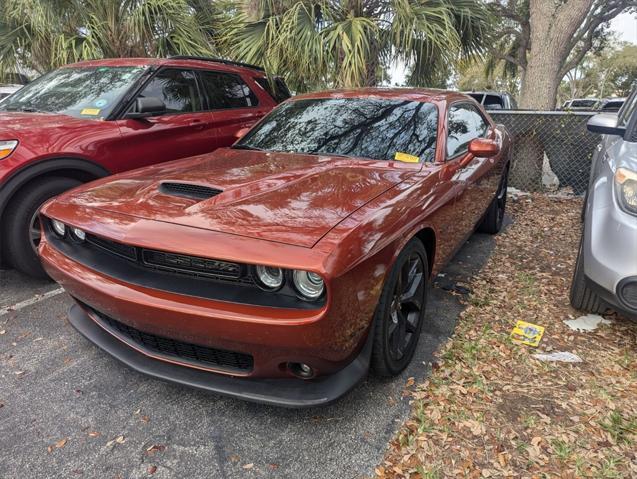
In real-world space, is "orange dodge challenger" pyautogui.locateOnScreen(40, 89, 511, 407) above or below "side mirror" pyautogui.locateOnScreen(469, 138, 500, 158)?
below

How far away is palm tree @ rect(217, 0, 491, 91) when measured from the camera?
620 cm

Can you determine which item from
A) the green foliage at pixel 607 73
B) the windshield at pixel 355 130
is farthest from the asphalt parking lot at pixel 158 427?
the green foliage at pixel 607 73

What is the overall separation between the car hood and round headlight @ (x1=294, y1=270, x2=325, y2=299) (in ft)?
0.45

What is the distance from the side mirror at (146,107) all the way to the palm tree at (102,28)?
3.34m

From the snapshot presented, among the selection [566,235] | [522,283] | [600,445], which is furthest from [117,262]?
[566,235]

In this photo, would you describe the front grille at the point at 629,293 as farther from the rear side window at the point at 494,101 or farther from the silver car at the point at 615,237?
the rear side window at the point at 494,101

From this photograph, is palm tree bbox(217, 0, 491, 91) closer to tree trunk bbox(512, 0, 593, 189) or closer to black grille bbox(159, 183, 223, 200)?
tree trunk bbox(512, 0, 593, 189)

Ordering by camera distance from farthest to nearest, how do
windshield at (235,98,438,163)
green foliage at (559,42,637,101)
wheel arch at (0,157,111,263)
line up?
1. green foliage at (559,42,637,101)
2. wheel arch at (0,157,111,263)
3. windshield at (235,98,438,163)

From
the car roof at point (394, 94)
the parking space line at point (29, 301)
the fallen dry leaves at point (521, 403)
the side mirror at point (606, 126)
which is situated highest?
the car roof at point (394, 94)

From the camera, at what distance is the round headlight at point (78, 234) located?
2.36 metres

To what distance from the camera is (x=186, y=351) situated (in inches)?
81.1

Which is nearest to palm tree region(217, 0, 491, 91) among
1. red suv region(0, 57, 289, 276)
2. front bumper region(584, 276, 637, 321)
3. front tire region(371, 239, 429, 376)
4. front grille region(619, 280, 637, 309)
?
red suv region(0, 57, 289, 276)

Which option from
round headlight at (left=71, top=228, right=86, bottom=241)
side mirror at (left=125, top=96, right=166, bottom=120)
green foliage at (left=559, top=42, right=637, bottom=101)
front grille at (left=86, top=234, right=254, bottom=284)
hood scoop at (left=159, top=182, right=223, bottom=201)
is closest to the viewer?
front grille at (left=86, top=234, right=254, bottom=284)

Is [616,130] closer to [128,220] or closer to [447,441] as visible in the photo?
[447,441]
